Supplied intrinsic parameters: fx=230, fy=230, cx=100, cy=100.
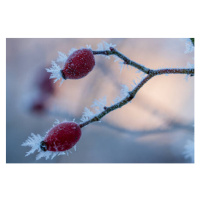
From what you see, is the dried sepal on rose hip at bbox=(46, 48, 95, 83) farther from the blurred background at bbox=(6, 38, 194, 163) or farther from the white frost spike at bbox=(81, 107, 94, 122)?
the blurred background at bbox=(6, 38, 194, 163)

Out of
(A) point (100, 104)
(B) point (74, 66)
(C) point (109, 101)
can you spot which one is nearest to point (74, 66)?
(B) point (74, 66)

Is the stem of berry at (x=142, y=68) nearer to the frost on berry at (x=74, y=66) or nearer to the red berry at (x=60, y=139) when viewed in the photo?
the frost on berry at (x=74, y=66)

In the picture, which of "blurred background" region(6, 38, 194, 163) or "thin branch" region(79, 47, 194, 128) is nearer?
"thin branch" region(79, 47, 194, 128)

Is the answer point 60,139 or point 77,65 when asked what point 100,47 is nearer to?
point 77,65

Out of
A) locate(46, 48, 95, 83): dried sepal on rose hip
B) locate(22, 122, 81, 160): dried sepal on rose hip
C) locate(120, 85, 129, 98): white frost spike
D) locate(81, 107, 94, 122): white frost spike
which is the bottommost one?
locate(22, 122, 81, 160): dried sepal on rose hip

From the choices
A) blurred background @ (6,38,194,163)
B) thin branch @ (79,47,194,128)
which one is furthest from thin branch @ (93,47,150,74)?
blurred background @ (6,38,194,163)

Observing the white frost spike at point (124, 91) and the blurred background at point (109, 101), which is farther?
the blurred background at point (109, 101)

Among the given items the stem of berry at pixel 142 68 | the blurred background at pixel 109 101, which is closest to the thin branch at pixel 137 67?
the stem of berry at pixel 142 68
